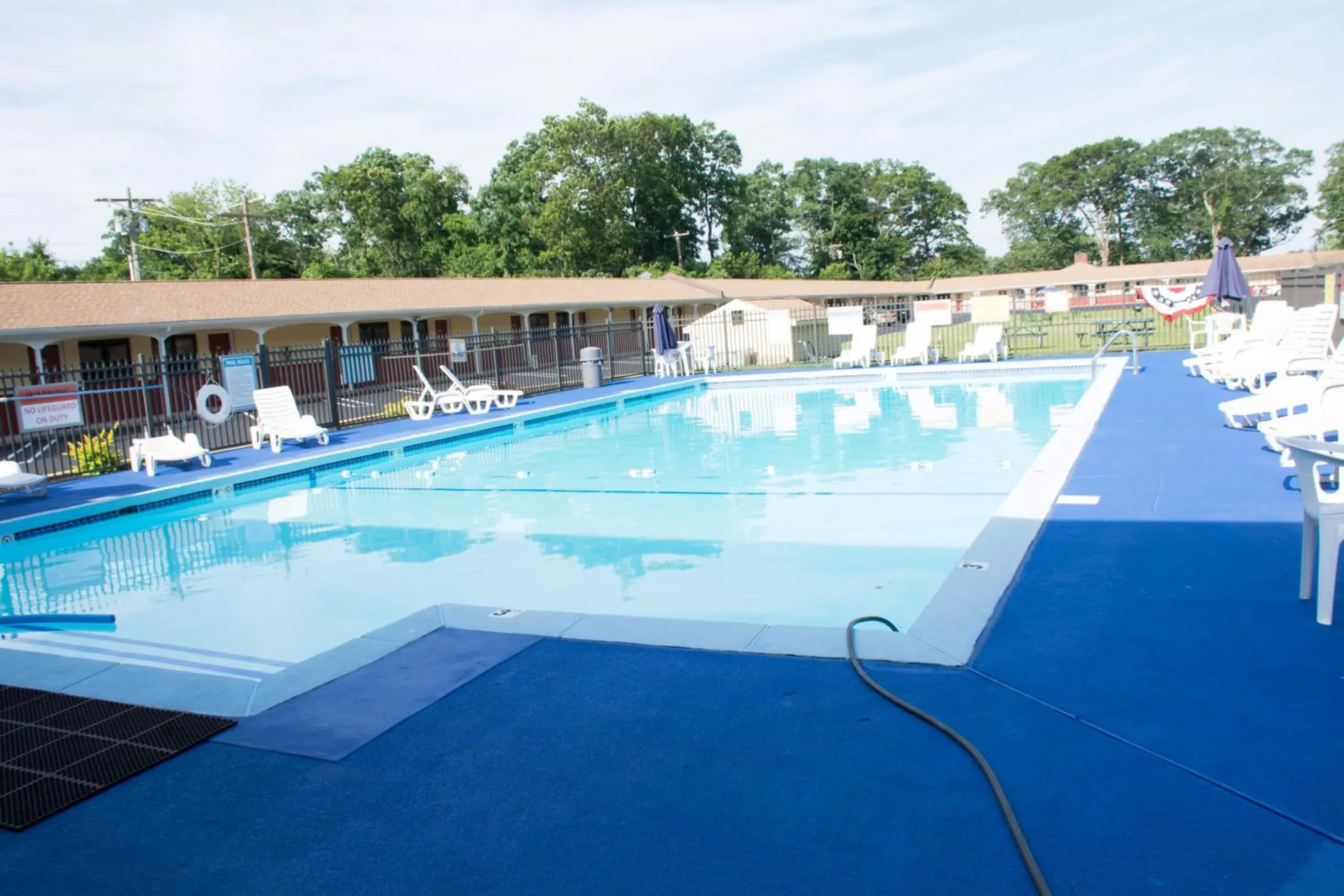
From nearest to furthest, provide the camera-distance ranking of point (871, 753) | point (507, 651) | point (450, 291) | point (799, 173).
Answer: point (871, 753)
point (507, 651)
point (450, 291)
point (799, 173)

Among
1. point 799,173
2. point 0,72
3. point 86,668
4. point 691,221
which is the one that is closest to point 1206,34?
point 86,668

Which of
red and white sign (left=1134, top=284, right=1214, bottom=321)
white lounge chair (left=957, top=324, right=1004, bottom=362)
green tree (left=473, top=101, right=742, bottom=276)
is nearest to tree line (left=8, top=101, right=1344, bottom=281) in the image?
green tree (left=473, top=101, right=742, bottom=276)

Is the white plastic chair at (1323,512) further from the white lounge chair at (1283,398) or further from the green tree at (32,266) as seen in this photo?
the green tree at (32,266)

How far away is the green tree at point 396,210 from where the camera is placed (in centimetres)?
5134

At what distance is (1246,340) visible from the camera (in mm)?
12555

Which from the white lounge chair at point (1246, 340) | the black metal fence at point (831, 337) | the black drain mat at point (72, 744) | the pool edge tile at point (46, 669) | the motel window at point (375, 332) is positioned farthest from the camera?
the motel window at point (375, 332)

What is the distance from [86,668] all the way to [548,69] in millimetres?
29662

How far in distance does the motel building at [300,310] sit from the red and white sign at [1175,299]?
222 centimetres

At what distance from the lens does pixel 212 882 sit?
264cm

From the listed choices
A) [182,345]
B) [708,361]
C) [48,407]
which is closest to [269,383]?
[48,407]

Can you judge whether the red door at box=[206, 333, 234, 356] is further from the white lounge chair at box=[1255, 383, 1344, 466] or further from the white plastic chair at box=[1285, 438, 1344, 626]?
the white plastic chair at box=[1285, 438, 1344, 626]

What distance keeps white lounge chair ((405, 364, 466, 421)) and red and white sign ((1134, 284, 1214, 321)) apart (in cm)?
1285

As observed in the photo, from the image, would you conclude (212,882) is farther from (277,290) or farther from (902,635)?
(277,290)

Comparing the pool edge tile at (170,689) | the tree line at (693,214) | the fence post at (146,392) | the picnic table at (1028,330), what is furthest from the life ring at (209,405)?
the tree line at (693,214)
